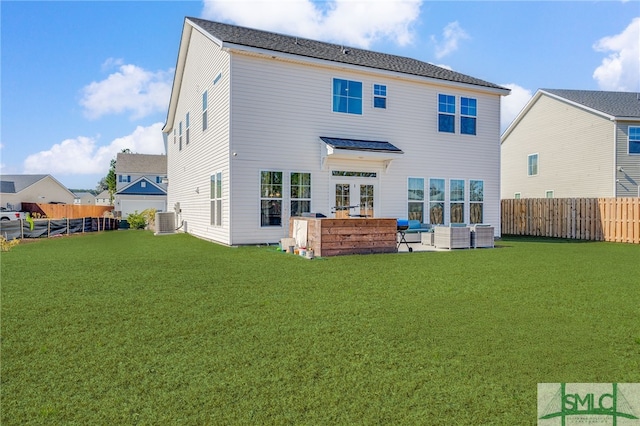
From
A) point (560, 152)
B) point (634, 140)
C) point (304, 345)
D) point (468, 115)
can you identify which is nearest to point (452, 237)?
point (468, 115)

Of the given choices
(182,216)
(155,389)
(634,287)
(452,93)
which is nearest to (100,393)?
(155,389)

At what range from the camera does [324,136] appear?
14227 mm

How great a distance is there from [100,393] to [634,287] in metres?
7.72

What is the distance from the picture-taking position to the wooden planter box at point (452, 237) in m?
12.6

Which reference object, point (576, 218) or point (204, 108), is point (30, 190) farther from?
point (576, 218)

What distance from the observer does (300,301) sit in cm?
564

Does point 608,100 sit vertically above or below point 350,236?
above

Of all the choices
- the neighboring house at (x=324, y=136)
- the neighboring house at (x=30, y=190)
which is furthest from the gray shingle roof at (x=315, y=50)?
the neighboring house at (x=30, y=190)

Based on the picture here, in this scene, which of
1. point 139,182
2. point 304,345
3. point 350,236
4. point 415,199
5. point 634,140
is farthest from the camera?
point 139,182

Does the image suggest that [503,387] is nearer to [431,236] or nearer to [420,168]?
[431,236]

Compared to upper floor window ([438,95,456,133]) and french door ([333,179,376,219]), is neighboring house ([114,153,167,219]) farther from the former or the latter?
upper floor window ([438,95,456,133])

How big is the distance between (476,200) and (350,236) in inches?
Result: 326

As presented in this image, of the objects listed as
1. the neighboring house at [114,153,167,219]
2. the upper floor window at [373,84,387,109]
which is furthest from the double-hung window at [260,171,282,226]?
the neighboring house at [114,153,167,219]

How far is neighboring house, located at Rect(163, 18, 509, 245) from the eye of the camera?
13.2m
